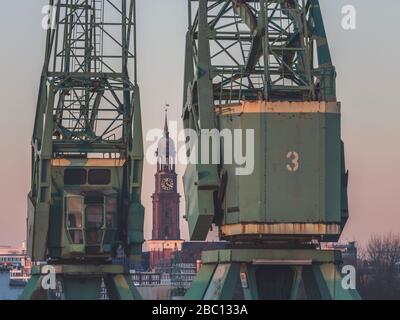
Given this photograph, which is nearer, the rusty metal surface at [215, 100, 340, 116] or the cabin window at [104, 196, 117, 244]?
the rusty metal surface at [215, 100, 340, 116]

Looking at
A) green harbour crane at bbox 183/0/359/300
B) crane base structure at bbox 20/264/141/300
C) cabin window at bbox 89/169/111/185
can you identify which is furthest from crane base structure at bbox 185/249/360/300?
crane base structure at bbox 20/264/141/300

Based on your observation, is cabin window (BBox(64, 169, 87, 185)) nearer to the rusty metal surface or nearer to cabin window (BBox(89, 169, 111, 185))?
cabin window (BBox(89, 169, 111, 185))

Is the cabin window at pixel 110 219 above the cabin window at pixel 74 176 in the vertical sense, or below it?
below

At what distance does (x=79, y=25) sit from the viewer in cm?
6431

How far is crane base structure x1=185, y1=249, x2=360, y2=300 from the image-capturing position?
4697 centimetres

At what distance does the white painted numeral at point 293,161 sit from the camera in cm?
4544

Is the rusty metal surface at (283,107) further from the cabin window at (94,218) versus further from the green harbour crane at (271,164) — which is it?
the cabin window at (94,218)

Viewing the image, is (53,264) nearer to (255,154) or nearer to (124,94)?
(124,94)

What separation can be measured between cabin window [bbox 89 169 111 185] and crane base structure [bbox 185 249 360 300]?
9.92 m

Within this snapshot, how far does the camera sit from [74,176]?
57.5m

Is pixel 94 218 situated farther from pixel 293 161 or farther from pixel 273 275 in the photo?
pixel 293 161

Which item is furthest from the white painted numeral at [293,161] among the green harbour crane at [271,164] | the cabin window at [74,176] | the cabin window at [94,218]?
the cabin window at [74,176]

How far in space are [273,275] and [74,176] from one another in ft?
40.0

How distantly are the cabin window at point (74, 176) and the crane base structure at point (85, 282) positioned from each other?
365 centimetres
